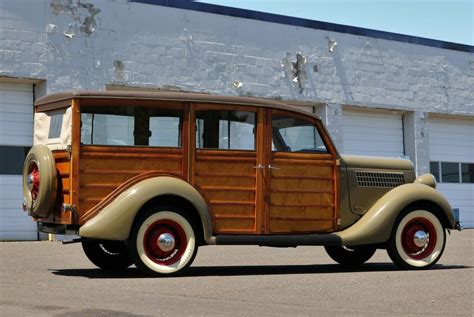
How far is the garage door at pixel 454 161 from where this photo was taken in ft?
77.5

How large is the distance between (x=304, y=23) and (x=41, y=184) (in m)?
13.0

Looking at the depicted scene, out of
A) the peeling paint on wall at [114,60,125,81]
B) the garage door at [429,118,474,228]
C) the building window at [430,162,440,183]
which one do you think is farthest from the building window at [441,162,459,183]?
the peeling paint on wall at [114,60,125,81]

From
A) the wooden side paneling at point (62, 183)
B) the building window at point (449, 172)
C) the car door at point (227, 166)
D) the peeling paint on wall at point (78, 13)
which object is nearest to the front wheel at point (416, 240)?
the car door at point (227, 166)

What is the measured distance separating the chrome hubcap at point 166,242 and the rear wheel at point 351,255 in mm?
2660

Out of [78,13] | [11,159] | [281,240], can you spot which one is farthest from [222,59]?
[281,240]

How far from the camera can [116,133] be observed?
9.34m

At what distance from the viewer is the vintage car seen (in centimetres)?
910

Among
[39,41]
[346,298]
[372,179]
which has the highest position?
[39,41]

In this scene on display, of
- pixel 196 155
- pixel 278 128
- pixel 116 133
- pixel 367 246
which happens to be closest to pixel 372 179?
pixel 367 246

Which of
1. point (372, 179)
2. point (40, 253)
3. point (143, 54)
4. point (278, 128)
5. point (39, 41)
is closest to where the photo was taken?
point (278, 128)

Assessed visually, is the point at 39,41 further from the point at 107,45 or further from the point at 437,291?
the point at 437,291

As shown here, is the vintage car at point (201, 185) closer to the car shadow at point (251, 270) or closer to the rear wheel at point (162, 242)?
the rear wheel at point (162, 242)

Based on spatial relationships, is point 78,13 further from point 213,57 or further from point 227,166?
point 227,166

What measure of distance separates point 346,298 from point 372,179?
355 cm
